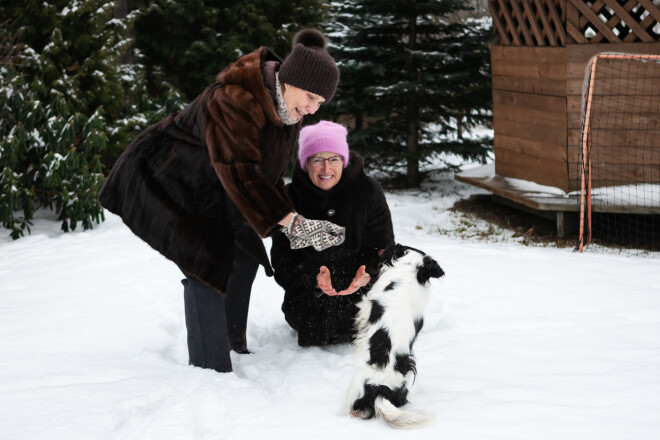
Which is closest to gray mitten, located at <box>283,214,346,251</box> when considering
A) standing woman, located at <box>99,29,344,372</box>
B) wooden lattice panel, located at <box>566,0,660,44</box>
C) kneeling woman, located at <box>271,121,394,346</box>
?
standing woman, located at <box>99,29,344,372</box>

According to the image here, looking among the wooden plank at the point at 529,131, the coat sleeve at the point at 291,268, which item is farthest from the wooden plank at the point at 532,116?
the coat sleeve at the point at 291,268

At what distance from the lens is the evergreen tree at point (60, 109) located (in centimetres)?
696

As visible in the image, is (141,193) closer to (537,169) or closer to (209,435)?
(209,435)

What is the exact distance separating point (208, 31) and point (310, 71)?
8.12 meters

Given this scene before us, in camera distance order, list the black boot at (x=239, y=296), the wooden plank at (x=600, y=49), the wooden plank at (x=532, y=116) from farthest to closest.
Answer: the wooden plank at (x=532, y=116) < the wooden plank at (x=600, y=49) < the black boot at (x=239, y=296)

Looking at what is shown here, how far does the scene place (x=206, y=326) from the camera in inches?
126

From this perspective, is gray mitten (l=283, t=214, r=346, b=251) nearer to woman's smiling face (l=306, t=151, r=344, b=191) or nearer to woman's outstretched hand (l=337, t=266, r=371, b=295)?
woman's outstretched hand (l=337, t=266, r=371, b=295)

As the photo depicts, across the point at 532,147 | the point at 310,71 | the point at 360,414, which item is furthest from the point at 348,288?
the point at 532,147

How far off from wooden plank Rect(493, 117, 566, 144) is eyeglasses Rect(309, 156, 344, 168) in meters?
4.21

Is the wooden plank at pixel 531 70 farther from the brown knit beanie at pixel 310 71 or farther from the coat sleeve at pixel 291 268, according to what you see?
the brown knit beanie at pixel 310 71

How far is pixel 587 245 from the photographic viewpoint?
Answer: 652 centimetres

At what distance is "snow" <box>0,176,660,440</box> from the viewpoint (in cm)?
273

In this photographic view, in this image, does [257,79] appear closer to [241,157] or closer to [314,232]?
[241,157]

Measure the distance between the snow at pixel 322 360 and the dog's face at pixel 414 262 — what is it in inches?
22.1
